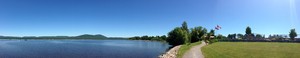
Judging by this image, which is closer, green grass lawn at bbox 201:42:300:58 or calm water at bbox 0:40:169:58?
green grass lawn at bbox 201:42:300:58

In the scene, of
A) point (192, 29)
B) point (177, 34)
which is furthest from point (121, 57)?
point (192, 29)

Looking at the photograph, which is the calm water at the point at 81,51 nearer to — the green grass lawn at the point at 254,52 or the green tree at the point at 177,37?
the green tree at the point at 177,37

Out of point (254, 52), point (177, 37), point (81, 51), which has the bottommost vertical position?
point (81, 51)

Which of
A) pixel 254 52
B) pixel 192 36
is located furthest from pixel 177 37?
pixel 254 52

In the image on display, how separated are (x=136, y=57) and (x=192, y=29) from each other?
56230 mm

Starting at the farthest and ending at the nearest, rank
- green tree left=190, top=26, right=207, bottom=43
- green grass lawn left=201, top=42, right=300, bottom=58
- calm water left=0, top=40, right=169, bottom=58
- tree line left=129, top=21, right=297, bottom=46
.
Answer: green tree left=190, top=26, right=207, bottom=43 < tree line left=129, top=21, right=297, bottom=46 < calm water left=0, top=40, right=169, bottom=58 < green grass lawn left=201, top=42, right=300, bottom=58

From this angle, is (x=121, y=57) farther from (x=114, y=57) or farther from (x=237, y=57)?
(x=237, y=57)

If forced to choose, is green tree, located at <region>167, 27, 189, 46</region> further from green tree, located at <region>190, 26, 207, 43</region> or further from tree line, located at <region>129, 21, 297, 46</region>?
green tree, located at <region>190, 26, 207, 43</region>

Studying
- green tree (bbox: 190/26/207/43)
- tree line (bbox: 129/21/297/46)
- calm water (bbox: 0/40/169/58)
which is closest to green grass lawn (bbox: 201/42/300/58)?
calm water (bbox: 0/40/169/58)

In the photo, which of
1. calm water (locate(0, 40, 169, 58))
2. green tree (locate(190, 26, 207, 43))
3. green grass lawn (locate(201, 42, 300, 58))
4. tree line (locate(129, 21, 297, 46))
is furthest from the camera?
green tree (locate(190, 26, 207, 43))

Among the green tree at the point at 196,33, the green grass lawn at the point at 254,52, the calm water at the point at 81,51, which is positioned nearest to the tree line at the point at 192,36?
the green tree at the point at 196,33

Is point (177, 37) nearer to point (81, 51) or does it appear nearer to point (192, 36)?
point (192, 36)

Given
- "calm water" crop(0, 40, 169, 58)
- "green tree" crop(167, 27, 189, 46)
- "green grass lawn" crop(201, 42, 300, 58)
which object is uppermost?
"green tree" crop(167, 27, 189, 46)

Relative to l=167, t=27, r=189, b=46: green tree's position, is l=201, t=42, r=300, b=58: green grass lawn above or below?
below
